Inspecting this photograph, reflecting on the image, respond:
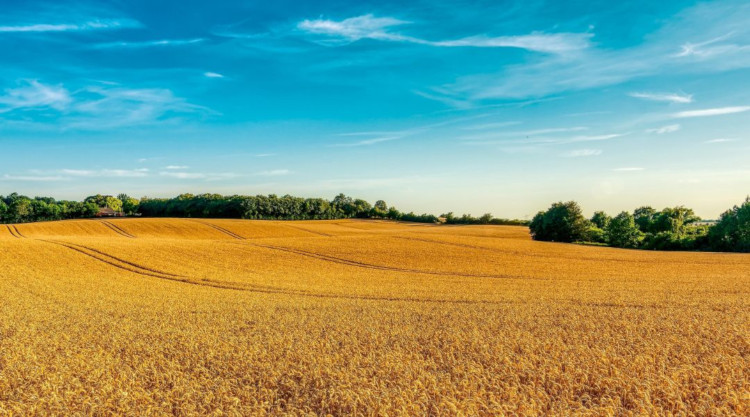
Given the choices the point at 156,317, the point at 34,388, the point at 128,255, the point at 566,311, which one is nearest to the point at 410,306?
the point at 566,311

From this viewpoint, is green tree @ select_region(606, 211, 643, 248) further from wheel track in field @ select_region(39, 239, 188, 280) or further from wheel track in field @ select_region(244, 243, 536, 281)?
wheel track in field @ select_region(39, 239, 188, 280)

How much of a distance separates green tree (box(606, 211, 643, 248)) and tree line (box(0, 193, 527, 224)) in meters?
41.0

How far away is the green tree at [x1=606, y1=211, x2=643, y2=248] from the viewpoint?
208ft

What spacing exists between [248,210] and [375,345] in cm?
9836

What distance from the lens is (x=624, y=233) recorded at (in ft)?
211

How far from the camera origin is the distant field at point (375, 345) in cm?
665

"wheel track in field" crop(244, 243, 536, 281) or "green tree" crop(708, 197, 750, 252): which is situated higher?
"green tree" crop(708, 197, 750, 252)

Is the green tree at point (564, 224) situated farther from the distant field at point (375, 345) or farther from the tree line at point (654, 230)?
the distant field at point (375, 345)

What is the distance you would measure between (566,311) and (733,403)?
26.6 feet

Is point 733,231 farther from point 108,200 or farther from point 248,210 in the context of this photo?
point 108,200

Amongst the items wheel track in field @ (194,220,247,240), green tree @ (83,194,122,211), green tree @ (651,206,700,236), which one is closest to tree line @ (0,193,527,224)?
wheel track in field @ (194,220,247,240)

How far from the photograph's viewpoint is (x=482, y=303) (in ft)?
56.1

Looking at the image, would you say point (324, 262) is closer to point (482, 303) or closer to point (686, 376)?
point (482, 303)

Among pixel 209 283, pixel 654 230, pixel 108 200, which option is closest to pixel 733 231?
pixel 654 230
